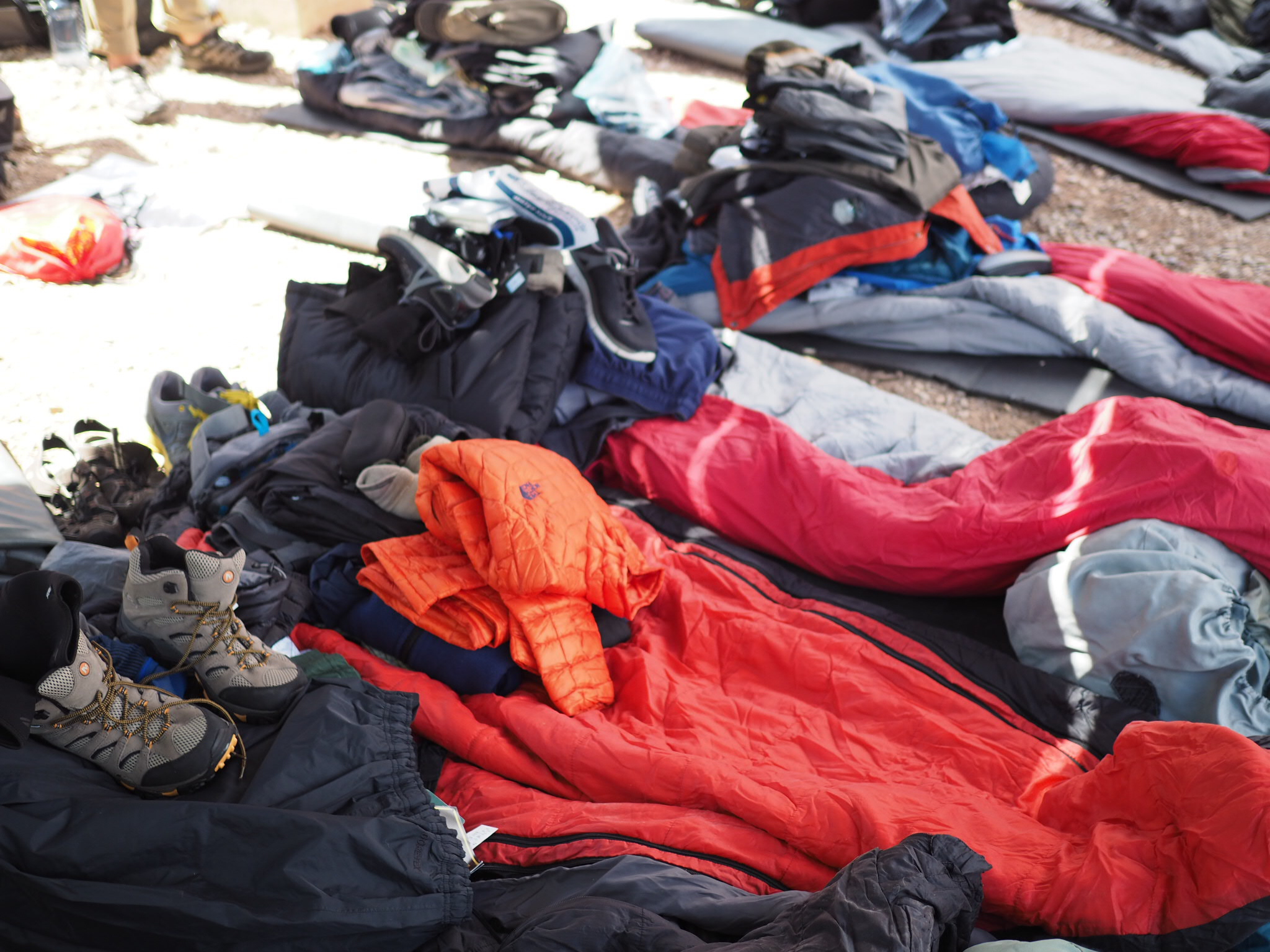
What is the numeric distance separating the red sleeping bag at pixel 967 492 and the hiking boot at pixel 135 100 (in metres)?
3.31

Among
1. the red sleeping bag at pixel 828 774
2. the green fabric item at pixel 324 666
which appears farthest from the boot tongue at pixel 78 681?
the red sleeping bag at pixel 828 774

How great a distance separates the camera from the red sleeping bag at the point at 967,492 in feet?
5.60

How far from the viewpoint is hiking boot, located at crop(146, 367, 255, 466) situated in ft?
7.20

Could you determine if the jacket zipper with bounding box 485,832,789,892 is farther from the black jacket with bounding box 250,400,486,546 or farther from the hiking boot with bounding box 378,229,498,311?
the hiking boot with bounding box 378,229,498,311

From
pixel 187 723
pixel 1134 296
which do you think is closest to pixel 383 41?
pixel 1134 296

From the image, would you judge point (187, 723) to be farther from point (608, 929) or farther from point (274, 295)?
point (274, 295)

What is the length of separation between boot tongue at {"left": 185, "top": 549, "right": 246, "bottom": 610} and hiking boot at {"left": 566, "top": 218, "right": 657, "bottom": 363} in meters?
1.14

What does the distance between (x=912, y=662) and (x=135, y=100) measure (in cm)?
430

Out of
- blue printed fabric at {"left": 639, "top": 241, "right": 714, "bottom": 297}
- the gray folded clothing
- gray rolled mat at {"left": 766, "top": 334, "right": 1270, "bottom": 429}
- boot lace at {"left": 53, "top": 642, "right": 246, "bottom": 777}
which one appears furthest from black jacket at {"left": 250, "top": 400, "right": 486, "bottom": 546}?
gray rolled mat at {"left": 766, "top": 334, "right": 1270, "bottom": 429}

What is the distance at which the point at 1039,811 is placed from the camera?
144 centimetres

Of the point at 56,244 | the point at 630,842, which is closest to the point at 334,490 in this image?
the point at 630,842

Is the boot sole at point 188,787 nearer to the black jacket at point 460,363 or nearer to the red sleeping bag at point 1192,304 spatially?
the black jacket at point 460,363

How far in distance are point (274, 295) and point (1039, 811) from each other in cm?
281

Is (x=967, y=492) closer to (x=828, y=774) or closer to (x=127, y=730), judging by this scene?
(x=828, y=774)
